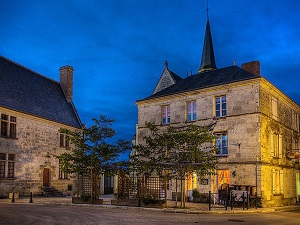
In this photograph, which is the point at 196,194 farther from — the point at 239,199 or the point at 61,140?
the point at 61,140

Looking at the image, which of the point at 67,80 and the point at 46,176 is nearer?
the point at 46,176

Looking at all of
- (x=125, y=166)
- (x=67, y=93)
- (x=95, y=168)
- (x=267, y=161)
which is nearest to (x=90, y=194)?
(x=95, y=168)

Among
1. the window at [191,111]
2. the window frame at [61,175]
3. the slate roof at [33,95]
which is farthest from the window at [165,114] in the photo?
the window frame at [61,175]

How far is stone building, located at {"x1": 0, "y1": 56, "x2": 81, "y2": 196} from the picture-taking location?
2548 cm

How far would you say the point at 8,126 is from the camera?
83.8 feet

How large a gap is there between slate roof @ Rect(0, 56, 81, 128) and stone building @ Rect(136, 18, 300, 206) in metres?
8.35

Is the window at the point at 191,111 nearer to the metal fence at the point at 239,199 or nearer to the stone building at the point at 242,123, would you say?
the stone building at the point at 242,123

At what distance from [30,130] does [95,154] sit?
29.8ft

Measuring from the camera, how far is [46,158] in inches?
1161

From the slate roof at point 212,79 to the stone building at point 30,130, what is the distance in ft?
31.9

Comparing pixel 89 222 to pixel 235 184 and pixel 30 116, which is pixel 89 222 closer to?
pixel 235 184

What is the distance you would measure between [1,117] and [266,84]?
61.6 feet

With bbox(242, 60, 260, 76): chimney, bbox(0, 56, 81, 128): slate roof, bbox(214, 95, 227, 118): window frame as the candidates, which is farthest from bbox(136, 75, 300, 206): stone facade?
bbox(0, 56, 81, 128): slate roof

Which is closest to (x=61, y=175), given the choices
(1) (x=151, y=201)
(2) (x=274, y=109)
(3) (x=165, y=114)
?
(3) (x=165, y=114)
